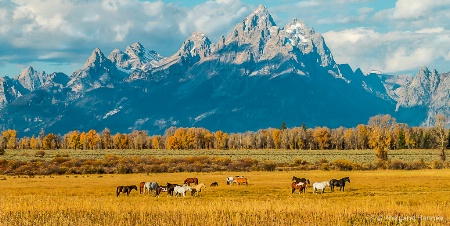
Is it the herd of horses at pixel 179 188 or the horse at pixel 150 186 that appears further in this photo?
the horse at pixel 150 186

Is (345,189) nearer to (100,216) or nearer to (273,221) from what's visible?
(273,221)

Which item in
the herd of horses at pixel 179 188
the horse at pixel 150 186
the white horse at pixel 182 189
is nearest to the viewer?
the white horse at pixel 182 189

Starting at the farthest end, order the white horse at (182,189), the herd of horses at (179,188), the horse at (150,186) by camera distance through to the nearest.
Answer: the horse at (150,186)
the herd of horses at (179,188)
the white horse at (182,189)

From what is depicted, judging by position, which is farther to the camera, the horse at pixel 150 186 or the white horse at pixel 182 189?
the horse at pixel 150 186

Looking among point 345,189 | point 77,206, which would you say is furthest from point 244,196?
point 77,206

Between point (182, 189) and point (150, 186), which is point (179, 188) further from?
point (150, 186)

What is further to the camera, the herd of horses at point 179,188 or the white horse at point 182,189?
the herd of horses at point 179,188

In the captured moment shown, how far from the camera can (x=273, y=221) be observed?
28.4 m

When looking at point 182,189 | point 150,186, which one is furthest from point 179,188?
point 150,186

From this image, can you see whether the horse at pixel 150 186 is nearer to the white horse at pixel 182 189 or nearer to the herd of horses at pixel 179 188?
the herd of horses at pixel 179 188

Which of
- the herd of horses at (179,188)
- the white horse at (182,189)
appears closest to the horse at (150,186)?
the herd of horses at (179,188)

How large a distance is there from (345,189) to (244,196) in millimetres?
12566

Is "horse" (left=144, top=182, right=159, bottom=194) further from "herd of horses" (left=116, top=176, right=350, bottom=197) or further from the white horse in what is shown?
the white horse

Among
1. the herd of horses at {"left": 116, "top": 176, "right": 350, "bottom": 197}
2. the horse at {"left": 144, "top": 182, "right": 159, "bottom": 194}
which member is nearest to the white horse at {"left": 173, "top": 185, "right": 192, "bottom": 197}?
the herd of horses at {"left": 116, "top": 176, "right": 350, "bottom": 197}
